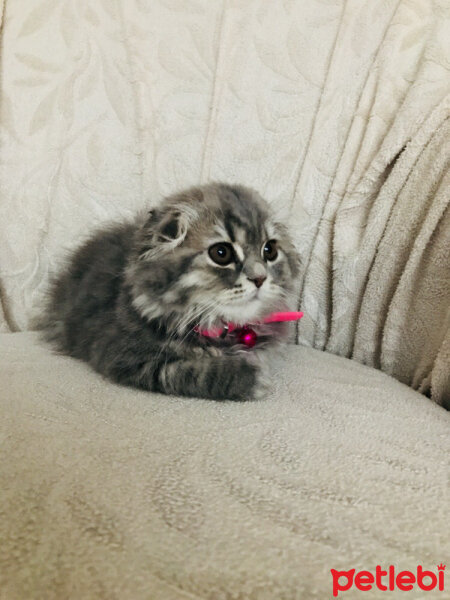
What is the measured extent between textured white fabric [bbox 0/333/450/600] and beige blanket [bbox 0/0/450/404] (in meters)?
0.55

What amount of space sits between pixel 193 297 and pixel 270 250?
276 millimetres

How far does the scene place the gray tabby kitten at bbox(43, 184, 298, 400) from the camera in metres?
1.11

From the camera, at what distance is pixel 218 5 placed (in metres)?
1.53

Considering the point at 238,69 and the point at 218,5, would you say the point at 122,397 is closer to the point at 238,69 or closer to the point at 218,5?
the point at 238,69

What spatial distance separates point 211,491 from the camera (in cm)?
67

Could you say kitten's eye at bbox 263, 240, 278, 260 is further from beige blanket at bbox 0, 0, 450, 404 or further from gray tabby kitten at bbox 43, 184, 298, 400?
beige blanket at bbox 0, 0, 450, 404

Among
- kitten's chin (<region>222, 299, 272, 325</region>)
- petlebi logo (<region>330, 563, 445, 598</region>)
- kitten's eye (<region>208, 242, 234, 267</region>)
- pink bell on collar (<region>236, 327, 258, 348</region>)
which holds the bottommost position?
pink bell on collar (<region>236, 327, 258, 348</region>)

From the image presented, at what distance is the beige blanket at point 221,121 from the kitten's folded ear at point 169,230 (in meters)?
0.44

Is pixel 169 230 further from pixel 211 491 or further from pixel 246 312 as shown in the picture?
pixel 211 491

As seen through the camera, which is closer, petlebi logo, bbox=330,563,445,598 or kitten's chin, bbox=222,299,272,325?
petlebi logo, bbox=330,563,445,598

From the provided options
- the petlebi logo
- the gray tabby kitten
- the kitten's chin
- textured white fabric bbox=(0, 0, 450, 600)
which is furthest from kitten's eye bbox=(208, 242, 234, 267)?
the petlebi logo

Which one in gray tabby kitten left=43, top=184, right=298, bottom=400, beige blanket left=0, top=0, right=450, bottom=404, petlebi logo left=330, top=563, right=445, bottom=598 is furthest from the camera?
beige blanket left=0, top=0, right=450, bottom=404

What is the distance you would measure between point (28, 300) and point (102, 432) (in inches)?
35.4

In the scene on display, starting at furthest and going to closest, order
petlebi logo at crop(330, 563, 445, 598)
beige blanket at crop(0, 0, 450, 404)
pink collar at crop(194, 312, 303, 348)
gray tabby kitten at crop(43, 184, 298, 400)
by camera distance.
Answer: beige blanket at crop(0, 0, 450, 404)
pink collar at crop(194, 312, 303, 348)
gray tabby kitten at crop(43, 184, 298, 400)
petlebi logo at crop(330, 563, 445, 598)
